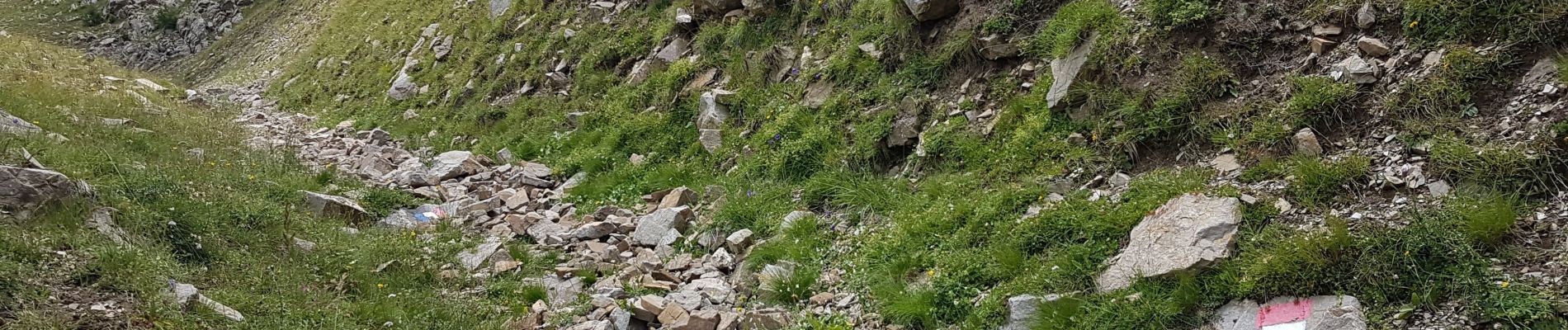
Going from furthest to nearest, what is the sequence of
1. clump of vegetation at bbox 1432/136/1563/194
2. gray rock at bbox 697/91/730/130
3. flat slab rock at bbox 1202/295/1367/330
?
gray rock at bbox 697/91/730/130, clump of vegetation at bbox 1432/136/1563/194, flat slab rock at bbox 1202/295/1367/330

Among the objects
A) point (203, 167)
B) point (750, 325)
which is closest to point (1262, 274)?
point (750, 325)

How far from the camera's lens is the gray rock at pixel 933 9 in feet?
27.9

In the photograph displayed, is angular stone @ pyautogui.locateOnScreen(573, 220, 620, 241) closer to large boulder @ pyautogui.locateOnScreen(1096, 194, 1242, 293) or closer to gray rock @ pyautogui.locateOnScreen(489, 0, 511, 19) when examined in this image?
large boulder @ pyautogui.locateOnScreen(1096, 194, 1242, 293)

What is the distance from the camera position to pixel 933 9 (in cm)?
855

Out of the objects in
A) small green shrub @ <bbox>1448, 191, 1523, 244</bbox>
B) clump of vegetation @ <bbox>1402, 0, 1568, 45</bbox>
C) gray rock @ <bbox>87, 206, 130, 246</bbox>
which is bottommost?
gray rock @ <bbox>87, 206, 130, 246</bbox>

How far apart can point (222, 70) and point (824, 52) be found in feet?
70.1

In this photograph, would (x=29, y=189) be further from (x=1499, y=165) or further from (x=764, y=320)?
(x=1499, y=165)

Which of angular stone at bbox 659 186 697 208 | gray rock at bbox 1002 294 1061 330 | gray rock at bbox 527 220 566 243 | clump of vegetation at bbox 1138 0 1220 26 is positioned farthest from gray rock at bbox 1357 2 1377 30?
gray rock at bbox 527 220 566 243

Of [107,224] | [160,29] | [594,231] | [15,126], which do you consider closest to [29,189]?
[107,224]

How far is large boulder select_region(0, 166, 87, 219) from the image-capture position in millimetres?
6008

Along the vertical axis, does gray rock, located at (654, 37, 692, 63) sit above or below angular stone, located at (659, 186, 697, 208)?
below

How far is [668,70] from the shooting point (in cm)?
1141

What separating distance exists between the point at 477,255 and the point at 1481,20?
7.24 meters

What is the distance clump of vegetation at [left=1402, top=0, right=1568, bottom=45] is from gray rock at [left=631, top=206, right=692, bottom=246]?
18.0 ft
